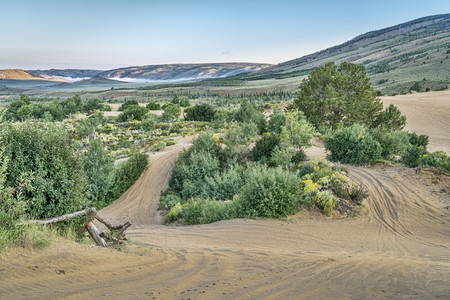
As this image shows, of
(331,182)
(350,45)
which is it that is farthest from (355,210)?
(350,45)

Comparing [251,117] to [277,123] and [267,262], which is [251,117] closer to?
[277,123]

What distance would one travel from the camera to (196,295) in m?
4.00

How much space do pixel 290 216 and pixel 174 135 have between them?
64.0 feet

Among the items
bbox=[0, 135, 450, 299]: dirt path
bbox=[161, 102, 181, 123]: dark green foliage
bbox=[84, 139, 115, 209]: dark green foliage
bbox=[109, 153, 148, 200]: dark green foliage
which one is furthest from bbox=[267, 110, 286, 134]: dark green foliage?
bbox=[0, 135, 450, 299]: dirt path

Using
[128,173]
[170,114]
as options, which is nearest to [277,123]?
[128,173]

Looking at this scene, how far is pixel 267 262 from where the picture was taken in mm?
5703

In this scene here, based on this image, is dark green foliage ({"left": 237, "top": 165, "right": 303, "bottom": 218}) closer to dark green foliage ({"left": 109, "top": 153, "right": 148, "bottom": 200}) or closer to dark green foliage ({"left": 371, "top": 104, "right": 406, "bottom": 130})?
dark green foliage ({"left": 109, "top": 153, "right": 148, "bottom": 200})

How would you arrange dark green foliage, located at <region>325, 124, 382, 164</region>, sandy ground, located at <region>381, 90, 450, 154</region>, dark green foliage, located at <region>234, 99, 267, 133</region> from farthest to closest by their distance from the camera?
sandy ground, located at <region>381, 90, 450, 154</region> < dark green foliage, located at <region>234, 99, 267, 133</region> < dark green foliage, located at <region>325, 124, 382, 164</region>

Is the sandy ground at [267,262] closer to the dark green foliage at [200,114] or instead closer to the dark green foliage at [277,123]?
the dark green foliage at [277,123]

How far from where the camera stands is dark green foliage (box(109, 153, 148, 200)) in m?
16.7

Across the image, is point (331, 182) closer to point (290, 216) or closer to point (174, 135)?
point (290, 216)

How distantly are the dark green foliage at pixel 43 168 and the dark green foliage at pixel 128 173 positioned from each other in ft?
30.5

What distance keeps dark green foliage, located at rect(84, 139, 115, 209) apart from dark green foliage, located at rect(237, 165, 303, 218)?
8.54 m

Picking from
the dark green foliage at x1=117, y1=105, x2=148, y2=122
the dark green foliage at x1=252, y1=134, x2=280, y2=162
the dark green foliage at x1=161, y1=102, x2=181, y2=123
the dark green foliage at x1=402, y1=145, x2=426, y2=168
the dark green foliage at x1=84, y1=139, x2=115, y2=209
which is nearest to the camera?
the dark green foliage at x1=402, y1=145, x2=426, y2=168
